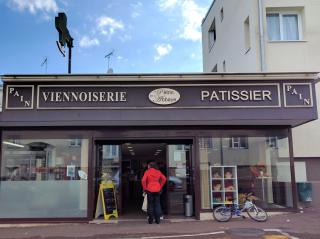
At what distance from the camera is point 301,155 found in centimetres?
1394

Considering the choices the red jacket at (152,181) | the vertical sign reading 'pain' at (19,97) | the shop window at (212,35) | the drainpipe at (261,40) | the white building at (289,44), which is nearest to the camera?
the red jacket at (152,181)

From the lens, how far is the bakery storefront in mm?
11469

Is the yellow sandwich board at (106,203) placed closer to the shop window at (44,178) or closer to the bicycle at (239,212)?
the shop window at (44,178)

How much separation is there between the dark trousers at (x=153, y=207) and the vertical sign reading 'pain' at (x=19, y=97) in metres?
4.26

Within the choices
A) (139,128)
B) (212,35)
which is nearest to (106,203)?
(139,128)

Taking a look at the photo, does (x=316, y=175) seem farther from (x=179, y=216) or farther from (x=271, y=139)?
(x=179, y=216)

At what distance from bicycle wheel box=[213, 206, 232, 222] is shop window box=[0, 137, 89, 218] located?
3.69 metres

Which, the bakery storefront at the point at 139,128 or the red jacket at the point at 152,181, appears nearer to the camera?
the red jacket at the point at 152,181

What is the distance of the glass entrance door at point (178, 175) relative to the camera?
1252 cm

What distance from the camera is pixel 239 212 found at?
11.3 meters

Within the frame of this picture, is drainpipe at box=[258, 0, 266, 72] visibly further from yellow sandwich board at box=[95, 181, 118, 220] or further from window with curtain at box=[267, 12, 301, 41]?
yellow sandwich board at box=[95, 181, 118, 220]

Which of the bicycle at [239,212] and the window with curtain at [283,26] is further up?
the window with curtain at [283,26]

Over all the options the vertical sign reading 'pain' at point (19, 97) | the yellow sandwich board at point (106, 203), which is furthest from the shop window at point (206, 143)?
the vertical sign reading 'pain' at point (19, 97)

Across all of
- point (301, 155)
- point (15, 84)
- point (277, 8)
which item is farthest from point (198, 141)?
point (277, 8)
